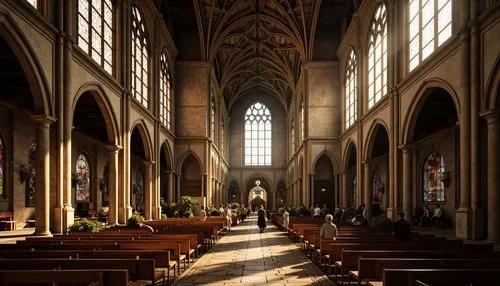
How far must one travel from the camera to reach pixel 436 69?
1816cm

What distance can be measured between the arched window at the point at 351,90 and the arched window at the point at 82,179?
60.0ft

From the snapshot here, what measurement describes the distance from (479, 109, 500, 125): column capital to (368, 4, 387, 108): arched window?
11.7m

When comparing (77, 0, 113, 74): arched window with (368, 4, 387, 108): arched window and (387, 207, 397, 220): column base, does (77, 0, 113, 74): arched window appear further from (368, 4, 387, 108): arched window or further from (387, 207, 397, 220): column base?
(387, 207, 397, 220): column base

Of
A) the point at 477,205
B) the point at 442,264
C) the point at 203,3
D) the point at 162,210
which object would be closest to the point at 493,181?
the point at 477,205

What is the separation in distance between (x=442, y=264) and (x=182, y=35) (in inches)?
1446

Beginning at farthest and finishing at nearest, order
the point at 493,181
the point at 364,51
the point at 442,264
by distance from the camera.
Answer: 1. the point at 364,51
2. the point at 493,181
3. the point at 442,264

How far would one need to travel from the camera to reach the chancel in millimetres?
10758

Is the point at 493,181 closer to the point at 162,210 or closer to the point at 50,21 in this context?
the point at 50,21

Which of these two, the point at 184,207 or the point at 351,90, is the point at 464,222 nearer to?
the point at 351,90

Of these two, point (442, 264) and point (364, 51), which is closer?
point (442, 264)

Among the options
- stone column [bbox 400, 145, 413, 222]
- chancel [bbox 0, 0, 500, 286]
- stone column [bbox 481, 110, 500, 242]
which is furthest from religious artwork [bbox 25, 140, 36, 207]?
stone column [bbox 481, 110, 500, 242]

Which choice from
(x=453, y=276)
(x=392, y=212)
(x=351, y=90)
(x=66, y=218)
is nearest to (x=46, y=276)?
(x=453, y=276)

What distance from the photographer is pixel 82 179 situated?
29.5 meters

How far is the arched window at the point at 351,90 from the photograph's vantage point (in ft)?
112
